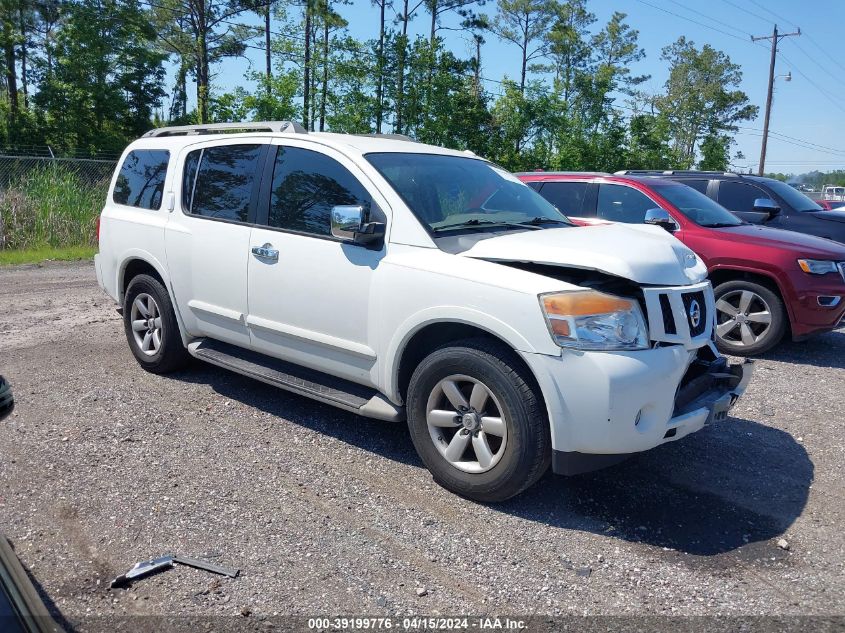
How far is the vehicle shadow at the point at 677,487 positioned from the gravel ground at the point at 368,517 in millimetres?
14

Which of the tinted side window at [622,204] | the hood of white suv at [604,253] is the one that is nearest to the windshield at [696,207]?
the tinted side window at [622,204]

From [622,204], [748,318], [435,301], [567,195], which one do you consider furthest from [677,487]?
[567,195]

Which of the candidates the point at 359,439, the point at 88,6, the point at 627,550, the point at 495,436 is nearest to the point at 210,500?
the point at 359,439

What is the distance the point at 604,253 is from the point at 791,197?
8.42 metres

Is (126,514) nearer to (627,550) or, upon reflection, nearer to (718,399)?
(627,550)

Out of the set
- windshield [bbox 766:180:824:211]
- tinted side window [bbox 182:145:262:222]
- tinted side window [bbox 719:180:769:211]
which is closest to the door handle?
tinted side window [bbox 182:145:262:222]

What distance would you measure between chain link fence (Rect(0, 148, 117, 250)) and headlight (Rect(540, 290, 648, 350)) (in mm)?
14304

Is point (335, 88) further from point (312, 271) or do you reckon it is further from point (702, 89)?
point (702, 89)

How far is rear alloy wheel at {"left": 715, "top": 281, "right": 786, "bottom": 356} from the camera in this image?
711cm

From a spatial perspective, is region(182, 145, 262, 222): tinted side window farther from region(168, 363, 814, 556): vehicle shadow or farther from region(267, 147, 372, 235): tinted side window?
region(168, 363, 814, 556): vehicle shadow

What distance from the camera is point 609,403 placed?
134 inches

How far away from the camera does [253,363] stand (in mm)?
5086

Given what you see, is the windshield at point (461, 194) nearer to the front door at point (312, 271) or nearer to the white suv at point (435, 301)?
the white suv at point (435, 301)

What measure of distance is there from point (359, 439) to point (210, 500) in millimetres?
1226
